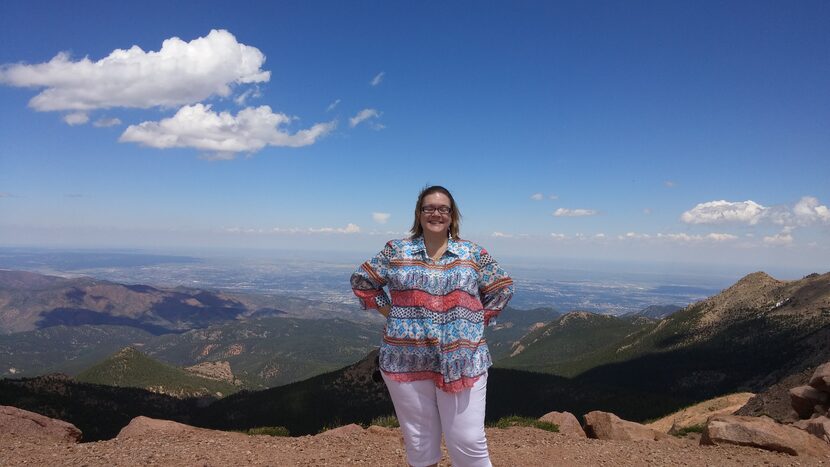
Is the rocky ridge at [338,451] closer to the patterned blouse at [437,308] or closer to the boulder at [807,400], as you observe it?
the patterned blouse at [437,308]

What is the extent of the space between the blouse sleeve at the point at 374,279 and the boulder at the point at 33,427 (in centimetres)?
1321

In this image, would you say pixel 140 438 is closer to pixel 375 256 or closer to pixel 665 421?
pixel 375 256

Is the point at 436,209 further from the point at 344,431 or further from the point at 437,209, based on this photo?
the point at 344,431

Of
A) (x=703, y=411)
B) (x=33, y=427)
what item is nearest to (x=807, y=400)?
(x=703, y=411)

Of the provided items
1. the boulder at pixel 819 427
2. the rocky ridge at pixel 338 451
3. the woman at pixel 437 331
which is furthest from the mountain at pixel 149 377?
the woman at pixel 437 331

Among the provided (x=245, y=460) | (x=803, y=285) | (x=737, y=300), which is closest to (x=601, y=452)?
(x=245, y=460)

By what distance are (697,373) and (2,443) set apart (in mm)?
95947

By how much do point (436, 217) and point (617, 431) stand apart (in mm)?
13692

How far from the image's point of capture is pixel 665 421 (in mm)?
40938

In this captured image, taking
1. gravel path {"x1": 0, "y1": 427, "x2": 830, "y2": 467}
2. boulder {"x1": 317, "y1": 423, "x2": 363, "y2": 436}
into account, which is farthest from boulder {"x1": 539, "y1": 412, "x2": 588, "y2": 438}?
boulder {"x1": 317, "y1": 423, "x2": 363, "y2": 436}

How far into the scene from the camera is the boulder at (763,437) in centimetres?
1277

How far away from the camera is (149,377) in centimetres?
11944

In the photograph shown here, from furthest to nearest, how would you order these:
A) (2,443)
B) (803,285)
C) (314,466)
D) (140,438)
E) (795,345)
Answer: (803,285)
(795,345)
(140,438)
(2,443)
(314,466)

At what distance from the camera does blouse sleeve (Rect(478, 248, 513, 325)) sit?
18.6 ft
